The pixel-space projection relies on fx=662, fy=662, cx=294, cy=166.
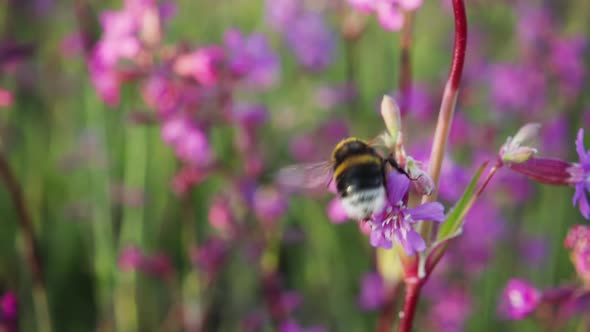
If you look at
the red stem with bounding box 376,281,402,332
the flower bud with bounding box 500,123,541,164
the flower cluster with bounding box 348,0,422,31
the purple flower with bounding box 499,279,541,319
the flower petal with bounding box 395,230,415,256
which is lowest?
the red stem with bounding box 376,281,402,332

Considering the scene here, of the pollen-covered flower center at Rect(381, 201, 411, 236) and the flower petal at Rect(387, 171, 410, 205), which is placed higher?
the flower petal at Rect(387, 171, 410, 205)

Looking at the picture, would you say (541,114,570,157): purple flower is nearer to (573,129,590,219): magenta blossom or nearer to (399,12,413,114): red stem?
(399,12,413,114): red stem

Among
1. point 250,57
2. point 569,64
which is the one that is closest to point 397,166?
point 250,57

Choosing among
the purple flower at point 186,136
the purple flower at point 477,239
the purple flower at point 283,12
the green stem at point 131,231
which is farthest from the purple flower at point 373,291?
the purple flower at point 283,12

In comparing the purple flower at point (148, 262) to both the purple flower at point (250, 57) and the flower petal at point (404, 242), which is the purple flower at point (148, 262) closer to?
the purple flower at point (250, 57)

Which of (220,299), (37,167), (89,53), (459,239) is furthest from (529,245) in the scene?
(37,167)

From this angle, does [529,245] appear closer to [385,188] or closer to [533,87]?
[533,87]

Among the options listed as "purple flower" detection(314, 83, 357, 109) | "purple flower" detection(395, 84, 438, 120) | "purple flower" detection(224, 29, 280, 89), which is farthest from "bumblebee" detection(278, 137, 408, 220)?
"purple flower" detection(395, 84, 438, 120)
